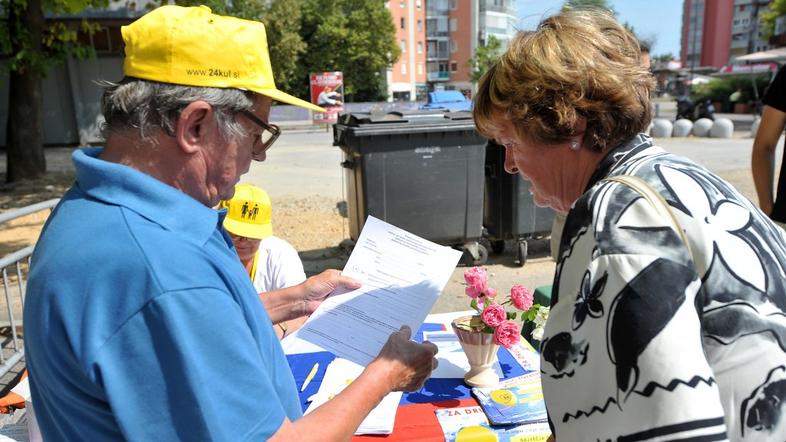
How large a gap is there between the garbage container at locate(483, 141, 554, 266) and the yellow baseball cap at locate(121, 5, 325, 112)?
4852 mm

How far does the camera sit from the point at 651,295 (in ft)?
2.88

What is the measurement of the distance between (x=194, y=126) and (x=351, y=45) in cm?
4485

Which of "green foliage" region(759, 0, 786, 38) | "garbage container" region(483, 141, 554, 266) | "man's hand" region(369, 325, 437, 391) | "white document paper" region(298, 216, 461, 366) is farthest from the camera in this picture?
"green foliage" region(759, 0, 786, 38)

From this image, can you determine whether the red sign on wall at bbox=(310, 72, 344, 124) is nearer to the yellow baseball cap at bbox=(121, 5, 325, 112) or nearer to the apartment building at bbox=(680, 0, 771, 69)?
the yellow baseball cap at bbox=(121, 5, 325, 112)

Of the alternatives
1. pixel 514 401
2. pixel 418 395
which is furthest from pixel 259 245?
pixel 514 401

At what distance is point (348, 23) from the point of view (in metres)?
45.8

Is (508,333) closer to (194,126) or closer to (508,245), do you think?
(194,126)

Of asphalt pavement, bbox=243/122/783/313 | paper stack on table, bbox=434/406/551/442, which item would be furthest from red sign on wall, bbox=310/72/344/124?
paper stack on table, bbox=434/406/551/442

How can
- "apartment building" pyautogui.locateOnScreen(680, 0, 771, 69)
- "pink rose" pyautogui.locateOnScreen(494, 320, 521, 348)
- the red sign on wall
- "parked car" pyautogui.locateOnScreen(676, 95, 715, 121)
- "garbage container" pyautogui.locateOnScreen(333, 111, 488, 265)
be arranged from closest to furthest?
"pink rose" pyautogui.locateOnScreen(494, 320, 521, 348), "garbage container" pyautogui.locateOnScreen(333, 111, 488, 265), the red sign on wall, "parked car" pyautogui.locateOnScreen(676, 95, 715, 121), "apartment building" pyautogui.locateOnScreen(680, 0, 771, 69)

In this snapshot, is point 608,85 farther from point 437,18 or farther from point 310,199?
point 437,18

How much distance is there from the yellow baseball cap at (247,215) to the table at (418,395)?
0.59 metres

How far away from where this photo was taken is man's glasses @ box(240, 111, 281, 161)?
1.27 meters

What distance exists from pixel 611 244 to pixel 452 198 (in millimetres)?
4764

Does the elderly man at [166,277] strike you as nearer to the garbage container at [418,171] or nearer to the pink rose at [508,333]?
the pink rose at [508,333]
